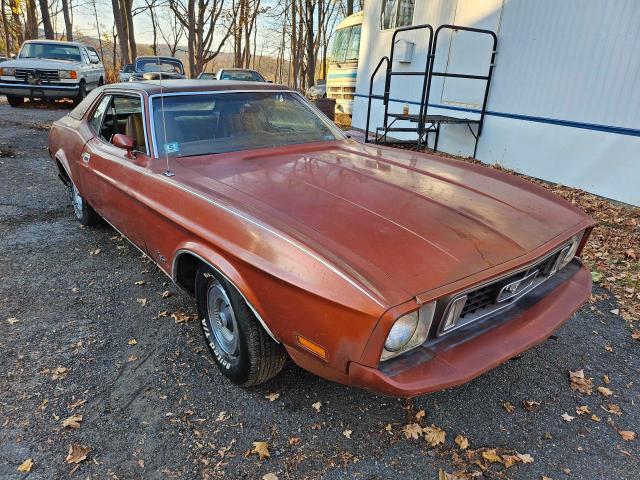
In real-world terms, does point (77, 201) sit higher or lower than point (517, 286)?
lower

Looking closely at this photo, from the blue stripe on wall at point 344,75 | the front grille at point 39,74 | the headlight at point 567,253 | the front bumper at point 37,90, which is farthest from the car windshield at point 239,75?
the headlight at point 567,253

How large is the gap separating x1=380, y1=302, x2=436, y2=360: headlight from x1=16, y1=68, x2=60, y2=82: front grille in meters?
13.7

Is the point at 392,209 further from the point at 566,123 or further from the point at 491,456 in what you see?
the point at 566,123

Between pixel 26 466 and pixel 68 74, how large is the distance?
13.0 meters

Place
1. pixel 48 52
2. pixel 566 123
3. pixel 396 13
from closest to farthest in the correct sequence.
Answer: pixel 566 123
pixel 396 13
pixel 48 52

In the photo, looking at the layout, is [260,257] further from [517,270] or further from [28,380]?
[28,380]

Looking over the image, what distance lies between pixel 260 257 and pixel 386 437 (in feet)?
3.53

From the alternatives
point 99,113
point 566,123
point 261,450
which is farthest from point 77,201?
point 566,123

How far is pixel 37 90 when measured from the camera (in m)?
12.1

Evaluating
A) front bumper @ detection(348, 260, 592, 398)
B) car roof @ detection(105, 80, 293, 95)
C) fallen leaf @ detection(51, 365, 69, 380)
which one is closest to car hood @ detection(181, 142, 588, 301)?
front bumper @ detection(348, 260, 592, 398)

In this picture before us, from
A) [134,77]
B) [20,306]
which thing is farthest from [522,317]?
[134,77]

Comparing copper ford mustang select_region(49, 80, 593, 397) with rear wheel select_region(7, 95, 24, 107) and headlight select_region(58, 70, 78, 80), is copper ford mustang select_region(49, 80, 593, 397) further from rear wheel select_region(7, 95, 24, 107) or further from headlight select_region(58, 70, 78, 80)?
rear wheel select_region(7, 95, 24, 107)

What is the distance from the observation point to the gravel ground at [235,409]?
6.59 feet

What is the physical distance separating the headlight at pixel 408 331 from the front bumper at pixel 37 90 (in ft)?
44.7
